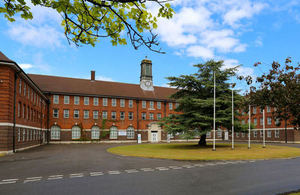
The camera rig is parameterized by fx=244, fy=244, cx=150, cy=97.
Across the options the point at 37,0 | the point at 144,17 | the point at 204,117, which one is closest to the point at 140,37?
the point at 144,17

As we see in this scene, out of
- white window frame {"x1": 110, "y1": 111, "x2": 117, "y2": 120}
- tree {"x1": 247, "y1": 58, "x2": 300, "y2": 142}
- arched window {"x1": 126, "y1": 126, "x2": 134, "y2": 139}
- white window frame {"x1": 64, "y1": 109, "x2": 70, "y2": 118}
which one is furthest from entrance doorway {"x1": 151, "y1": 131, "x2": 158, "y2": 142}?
tree {"x1": 247, "y1": 58, "x2": 300, "y2": 142}

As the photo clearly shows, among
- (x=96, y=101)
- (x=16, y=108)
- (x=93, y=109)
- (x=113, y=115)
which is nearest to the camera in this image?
(x=16, y=108)

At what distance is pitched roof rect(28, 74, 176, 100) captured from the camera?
4812 cm

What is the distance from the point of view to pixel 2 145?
23062 mm

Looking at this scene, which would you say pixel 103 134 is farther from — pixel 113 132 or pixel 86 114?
pixel 86 114

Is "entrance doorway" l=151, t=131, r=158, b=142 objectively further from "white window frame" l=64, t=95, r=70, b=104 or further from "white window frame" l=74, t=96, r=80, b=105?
"white window frame" l=64, t=95, r=70, b=104

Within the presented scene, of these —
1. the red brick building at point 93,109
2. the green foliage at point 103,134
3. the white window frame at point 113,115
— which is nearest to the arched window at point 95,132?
the red brick building at point 93,109

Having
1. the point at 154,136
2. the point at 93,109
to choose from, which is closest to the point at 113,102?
the point at 93,109

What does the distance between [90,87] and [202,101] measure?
2883 cm

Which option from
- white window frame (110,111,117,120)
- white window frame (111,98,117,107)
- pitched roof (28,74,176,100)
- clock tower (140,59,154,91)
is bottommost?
white window frame (110,111,117,120)

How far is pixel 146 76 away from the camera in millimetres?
59250

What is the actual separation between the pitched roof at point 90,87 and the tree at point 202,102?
13901mm

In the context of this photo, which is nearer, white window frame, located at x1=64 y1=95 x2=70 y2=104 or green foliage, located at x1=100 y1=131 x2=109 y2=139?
white window frame, located at x1=64 y1=95 x2=70 y2=104

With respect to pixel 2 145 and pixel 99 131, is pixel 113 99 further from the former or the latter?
pixel 2 145
